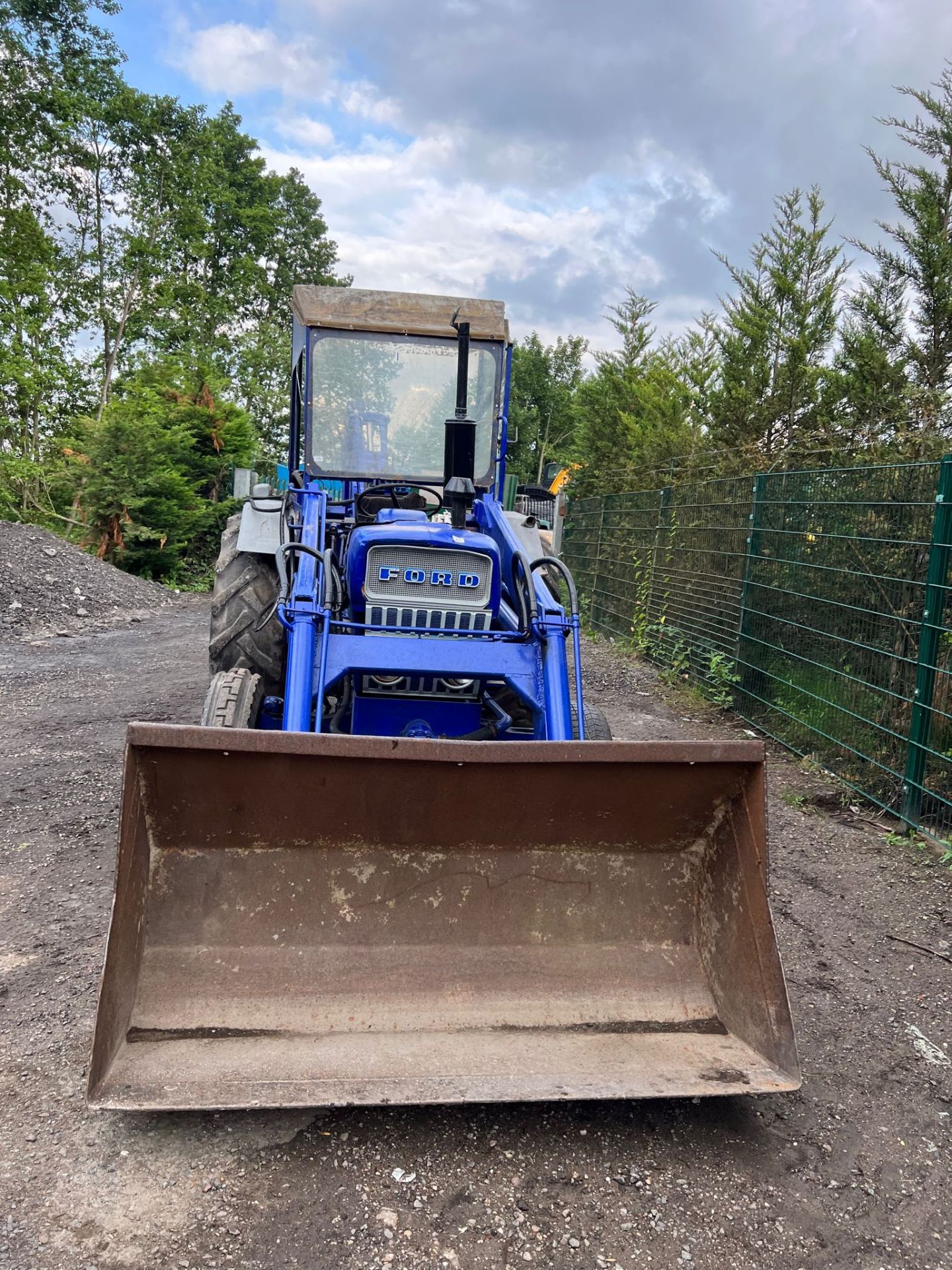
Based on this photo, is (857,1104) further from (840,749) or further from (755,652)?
(755,652)

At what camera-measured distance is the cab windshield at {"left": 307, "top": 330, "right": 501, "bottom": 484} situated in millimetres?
4508

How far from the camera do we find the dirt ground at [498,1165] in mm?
1936

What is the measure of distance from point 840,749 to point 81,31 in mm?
25922

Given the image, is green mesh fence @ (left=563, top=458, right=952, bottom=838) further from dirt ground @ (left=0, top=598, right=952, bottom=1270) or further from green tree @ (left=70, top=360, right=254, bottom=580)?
green tree @ (left=70, top=360, right=254, bottom=580)

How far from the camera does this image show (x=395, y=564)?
358cm

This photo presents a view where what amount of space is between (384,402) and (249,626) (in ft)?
4.28

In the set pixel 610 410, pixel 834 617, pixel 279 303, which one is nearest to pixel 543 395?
pixel 279 303

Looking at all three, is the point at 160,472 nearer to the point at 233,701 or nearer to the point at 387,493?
the point at 387,493

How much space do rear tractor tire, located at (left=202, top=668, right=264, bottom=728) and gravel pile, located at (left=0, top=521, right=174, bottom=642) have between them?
670cm

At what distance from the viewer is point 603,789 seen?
2719 mm

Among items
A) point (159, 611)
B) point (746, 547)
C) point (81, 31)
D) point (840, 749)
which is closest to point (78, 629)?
point (159, 611)

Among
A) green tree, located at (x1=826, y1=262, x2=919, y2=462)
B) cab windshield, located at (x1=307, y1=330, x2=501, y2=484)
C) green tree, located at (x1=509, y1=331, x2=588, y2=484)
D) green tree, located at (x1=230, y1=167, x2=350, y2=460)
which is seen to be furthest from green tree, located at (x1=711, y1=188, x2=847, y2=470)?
green tree, located at (x1=509, y1=331, x2=588, y2=484)

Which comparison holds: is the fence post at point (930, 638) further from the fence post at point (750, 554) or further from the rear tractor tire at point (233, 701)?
the rear tractor tire at point (233, 701)

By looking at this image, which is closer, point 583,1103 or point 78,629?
point 583,1103
